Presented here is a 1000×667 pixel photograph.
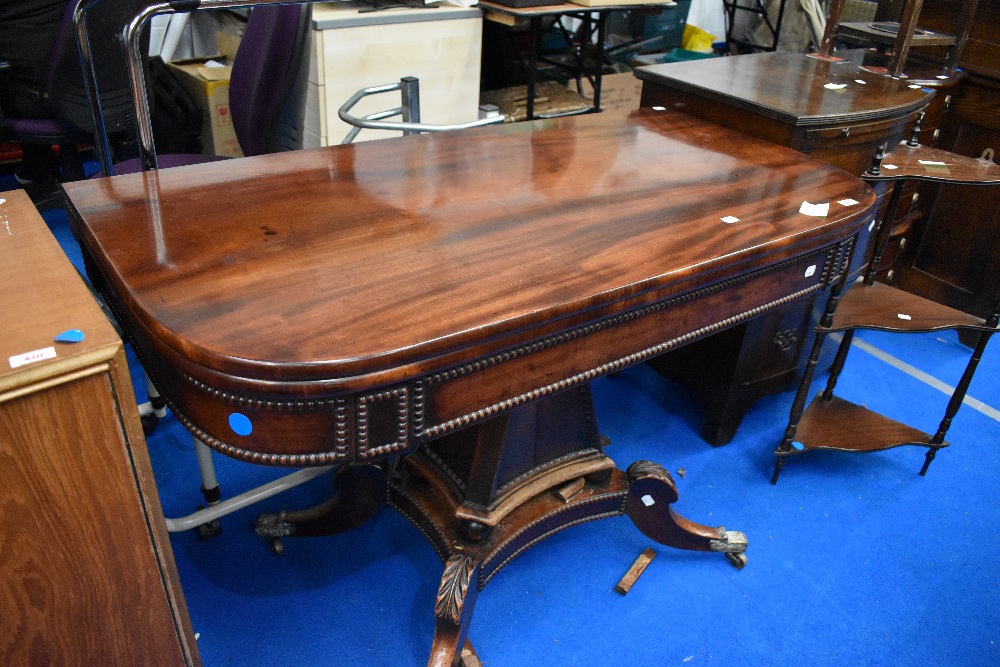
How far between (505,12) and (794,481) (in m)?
2.16

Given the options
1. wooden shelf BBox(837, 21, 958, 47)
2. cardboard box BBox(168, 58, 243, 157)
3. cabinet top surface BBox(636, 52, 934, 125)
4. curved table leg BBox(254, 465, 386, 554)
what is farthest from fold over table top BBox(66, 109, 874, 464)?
cardboard box BBox(168, 58, 243, 157)

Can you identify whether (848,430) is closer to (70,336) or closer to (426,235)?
(426,235)

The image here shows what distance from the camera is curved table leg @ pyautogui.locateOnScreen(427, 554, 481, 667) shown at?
1.36 meters

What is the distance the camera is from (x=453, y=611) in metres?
1.35

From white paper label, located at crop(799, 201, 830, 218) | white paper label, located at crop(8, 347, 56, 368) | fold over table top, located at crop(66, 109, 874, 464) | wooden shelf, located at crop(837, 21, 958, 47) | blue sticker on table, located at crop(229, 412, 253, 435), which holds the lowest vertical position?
blue sticker on table, located at crop(229, 412, 253, 435)

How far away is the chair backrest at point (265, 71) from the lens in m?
2.22

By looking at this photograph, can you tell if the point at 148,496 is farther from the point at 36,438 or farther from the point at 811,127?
the point at 811,127

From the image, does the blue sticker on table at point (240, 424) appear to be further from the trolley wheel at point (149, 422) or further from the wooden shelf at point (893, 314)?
the wooden shelf at point (893, 314)

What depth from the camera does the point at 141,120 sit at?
1419 mm

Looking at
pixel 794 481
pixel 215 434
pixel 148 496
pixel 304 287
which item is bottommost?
pixel 794 481

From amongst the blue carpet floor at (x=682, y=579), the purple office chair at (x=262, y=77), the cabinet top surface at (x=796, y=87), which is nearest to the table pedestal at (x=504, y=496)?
the blue carpet floor at (x=682, y=579)

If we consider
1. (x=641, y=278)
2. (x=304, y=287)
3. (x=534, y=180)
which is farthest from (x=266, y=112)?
(x=641, y=278)

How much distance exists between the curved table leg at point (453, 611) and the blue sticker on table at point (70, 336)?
0.77 metres

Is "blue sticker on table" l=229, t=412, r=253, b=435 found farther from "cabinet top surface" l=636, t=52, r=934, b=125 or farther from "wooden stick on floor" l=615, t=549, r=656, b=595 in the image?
"cabinet top surface" l=636, t=52, r=934, b=125
